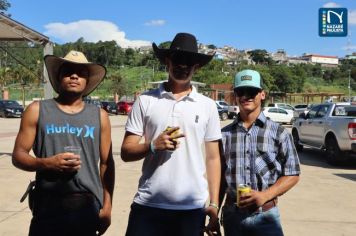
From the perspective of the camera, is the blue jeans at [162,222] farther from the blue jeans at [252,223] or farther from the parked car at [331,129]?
the parked car at [331,129]

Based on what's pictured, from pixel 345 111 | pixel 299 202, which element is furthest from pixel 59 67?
pixel 345 111

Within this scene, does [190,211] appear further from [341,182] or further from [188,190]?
[341,182]

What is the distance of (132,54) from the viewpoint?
152m

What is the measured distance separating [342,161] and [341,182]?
2638 millimetres

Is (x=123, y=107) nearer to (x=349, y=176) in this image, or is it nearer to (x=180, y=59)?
(x=349, y=176)

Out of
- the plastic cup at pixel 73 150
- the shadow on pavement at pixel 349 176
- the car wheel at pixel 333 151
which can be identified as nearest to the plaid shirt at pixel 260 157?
the plastic cup at pixel 73 150

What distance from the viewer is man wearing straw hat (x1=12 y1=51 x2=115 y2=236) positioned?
2.83 m

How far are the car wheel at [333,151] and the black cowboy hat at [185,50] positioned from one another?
972cm

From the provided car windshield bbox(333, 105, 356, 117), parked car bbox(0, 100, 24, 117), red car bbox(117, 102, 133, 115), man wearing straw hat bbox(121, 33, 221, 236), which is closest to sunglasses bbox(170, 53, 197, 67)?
man wearing straw hat bbox(121, 33, 221, 236)

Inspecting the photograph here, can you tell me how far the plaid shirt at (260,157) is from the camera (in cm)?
304

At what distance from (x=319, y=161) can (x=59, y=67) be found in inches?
452

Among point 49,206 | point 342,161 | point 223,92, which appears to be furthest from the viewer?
point 223,92

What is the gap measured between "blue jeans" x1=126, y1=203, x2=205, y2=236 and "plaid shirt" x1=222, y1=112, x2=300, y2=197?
0.36m

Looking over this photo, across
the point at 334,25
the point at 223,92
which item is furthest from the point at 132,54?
the point at 334,25
